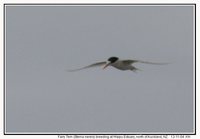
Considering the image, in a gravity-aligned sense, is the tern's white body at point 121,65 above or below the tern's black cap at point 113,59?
below

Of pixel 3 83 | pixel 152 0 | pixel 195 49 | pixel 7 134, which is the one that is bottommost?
pixel 7 134

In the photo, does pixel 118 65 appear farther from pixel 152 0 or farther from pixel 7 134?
pixel 7 134

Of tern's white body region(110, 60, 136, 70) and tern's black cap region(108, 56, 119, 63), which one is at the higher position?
tern's black cap region(108, 56, 119, 63)

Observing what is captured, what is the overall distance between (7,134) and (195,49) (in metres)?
4.77

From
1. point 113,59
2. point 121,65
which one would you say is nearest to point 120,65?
point 121,65

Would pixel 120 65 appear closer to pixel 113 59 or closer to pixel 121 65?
pixel 121 65

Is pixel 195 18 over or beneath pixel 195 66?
over

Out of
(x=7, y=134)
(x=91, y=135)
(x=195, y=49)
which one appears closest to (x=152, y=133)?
(x=91, y=135)

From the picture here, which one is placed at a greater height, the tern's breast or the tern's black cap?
the tern's black cap

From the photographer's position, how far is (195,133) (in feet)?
43.5

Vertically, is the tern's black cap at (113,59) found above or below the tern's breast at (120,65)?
above

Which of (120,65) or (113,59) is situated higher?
(113,59)

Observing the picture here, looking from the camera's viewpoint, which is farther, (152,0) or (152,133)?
(152,0)

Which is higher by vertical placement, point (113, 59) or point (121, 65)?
point (113, 59)
